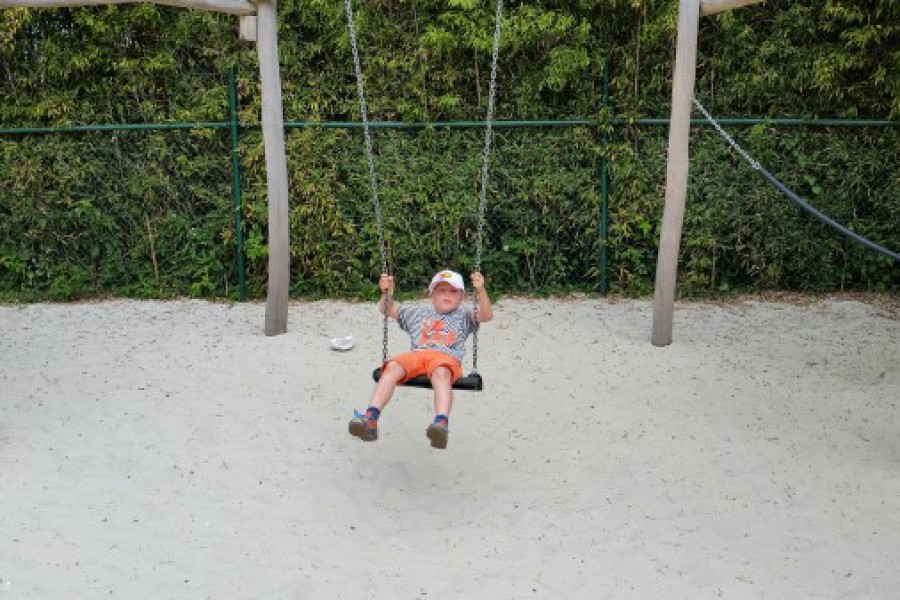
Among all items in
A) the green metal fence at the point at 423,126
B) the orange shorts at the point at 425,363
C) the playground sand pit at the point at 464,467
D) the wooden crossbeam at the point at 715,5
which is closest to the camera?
the playground sand pit at the point at 464,467

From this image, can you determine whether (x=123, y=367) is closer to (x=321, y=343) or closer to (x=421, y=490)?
(x=321, y=343)

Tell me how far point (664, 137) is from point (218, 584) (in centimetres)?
487

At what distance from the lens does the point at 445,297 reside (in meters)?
3.93

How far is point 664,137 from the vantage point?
22.8 feet

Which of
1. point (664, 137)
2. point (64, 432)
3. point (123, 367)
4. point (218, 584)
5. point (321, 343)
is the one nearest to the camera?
point (218, 584)

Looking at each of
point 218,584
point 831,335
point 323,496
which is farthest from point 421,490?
point 831,335

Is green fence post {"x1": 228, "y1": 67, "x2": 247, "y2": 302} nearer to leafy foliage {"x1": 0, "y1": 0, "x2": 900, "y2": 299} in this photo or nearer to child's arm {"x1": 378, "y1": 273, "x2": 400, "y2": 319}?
leafy foliage {"x1": 0, "y1": 0, "x2": 900, "y2": 299}

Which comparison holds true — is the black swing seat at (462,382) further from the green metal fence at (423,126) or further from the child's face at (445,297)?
the green metal fence at (423,126)

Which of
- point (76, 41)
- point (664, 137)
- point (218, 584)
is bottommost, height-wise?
point (218, 584)

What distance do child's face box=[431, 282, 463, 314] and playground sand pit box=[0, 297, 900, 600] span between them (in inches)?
26.4

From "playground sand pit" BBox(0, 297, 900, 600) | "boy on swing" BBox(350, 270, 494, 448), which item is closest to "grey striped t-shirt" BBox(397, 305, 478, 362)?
"boy on swing" BBox(350, 270, 494, 448)

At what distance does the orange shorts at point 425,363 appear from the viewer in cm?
370

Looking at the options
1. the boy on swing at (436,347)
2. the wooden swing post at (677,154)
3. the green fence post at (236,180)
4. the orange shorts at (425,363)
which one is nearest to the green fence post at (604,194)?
the wooden swing post at (677,154)

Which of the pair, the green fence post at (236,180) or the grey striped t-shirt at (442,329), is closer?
the grey striped t-shirt at (442,329)
